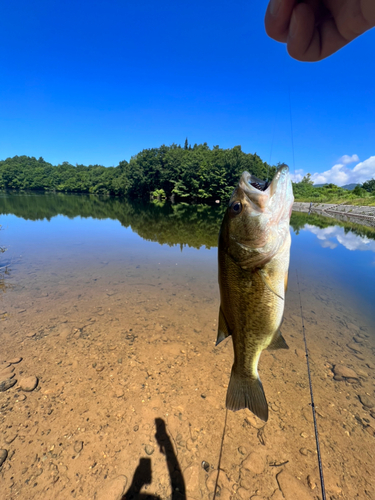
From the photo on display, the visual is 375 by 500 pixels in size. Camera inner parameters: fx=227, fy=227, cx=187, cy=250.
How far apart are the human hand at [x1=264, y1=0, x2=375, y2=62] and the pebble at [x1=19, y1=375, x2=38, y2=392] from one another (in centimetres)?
554

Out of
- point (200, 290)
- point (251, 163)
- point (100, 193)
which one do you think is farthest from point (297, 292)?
point (100, 193)

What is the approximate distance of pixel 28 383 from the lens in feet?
13.1

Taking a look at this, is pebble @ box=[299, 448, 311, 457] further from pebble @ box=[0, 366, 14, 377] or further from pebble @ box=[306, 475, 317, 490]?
pebble @ box=[0, 366, 14, 377]

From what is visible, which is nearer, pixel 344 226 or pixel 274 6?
pixel 274 6

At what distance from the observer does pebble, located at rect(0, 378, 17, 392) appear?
12.7ft

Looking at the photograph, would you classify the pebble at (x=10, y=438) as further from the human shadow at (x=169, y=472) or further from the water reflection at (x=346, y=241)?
the water reflection at (x=346, y=241)

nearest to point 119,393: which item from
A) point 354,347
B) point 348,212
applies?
point 354,347

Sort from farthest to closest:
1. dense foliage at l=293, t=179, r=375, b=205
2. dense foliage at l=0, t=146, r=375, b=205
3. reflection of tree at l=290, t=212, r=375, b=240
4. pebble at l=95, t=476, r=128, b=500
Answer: dense foliage at l=0, t=146, r=375, b=205 → dense foliage at l=293, t=179, r=375, b=205 → reflection of tree at l=290, t=212, r=375, b=240 → pebble at l=95, t=476, r=128, b=500

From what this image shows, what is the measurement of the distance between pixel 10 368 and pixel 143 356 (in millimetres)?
2474

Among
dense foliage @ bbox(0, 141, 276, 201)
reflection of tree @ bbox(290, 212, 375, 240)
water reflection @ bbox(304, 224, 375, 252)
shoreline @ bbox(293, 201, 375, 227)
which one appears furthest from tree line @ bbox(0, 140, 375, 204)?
water reflection @ bbox(304, 224, 375, 252)

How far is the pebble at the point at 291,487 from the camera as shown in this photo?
8.81 ft

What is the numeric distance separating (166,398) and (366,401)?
3485mm

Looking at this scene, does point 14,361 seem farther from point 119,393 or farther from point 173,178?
point 173,178

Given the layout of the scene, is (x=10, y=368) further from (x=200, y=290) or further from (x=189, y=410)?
(x=200, y=290)
